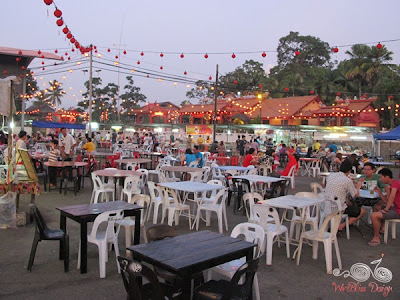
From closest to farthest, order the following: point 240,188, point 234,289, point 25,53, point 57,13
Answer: point 234,289
point 240,188
point 57,13
point 25,53

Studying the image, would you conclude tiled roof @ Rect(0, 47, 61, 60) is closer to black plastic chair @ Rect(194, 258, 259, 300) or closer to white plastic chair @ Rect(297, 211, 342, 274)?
white plastic chair @ Rect(297, 211, 342, 274)

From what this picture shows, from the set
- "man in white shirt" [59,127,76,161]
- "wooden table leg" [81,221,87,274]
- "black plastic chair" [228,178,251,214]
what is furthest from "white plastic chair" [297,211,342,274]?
"man in white shirt" [59,127,76,161]

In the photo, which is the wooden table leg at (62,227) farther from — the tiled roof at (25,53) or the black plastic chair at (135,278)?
the tiled roof at (25,53)

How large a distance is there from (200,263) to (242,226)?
1159mm

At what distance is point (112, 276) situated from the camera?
416cm

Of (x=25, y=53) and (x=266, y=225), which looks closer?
(x=266, y=225)

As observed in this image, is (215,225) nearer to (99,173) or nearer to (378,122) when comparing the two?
(99,173)

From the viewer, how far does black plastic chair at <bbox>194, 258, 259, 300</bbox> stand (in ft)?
9.05

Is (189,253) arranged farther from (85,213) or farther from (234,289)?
(85,213)

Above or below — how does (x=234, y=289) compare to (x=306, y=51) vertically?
below

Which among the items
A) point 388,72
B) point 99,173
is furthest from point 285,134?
point 99,173

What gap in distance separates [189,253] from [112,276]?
65.3 inches

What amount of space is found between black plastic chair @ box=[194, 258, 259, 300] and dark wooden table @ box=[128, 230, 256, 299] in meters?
0.22

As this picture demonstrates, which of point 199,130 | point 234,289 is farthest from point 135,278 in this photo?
point 199,130
